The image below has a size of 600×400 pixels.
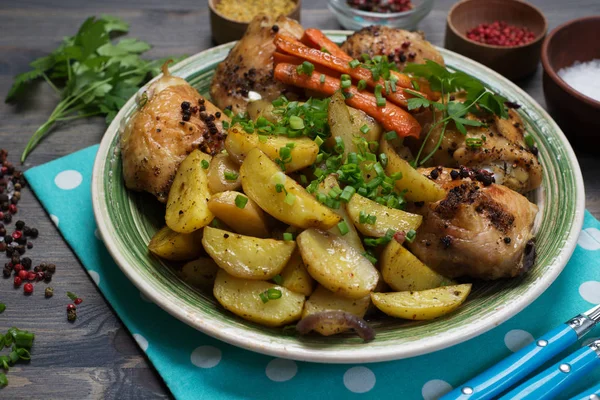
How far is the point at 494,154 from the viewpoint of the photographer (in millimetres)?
2879

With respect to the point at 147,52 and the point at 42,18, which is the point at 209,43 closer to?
the point at 147,52

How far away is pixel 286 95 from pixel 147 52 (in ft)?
6.20

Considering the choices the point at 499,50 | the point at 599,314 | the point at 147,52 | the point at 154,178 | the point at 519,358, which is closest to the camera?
the point at 519,358

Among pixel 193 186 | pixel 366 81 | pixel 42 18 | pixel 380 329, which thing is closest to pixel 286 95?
pixel 366 81

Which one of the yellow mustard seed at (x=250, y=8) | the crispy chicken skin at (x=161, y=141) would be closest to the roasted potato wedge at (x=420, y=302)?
the crispy chicken skin at (x=161, y=141)

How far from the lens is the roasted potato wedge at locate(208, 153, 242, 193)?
106 inches

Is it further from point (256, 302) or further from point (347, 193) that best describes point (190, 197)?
point (347, 193)

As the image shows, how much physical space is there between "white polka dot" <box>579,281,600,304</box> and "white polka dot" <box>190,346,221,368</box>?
5.61 feet

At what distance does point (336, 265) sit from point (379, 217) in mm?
313

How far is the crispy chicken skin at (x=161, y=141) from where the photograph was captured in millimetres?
2840

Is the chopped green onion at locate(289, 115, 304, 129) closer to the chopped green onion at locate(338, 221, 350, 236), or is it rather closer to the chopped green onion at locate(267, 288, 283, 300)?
the chopped green onion at locate(338, 221, 350, 236)

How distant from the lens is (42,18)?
4.95 meters

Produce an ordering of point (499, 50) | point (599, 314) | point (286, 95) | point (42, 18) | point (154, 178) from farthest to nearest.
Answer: point (42, 18), point (499, 50), point (286, 95), point (154, 178), point (599, 314)

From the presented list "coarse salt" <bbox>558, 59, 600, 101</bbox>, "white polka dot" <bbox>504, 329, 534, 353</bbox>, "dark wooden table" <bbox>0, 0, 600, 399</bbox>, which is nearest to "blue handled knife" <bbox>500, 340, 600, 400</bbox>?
"white polka dot" <bbox>504, 329, 534, 353</bbox>
